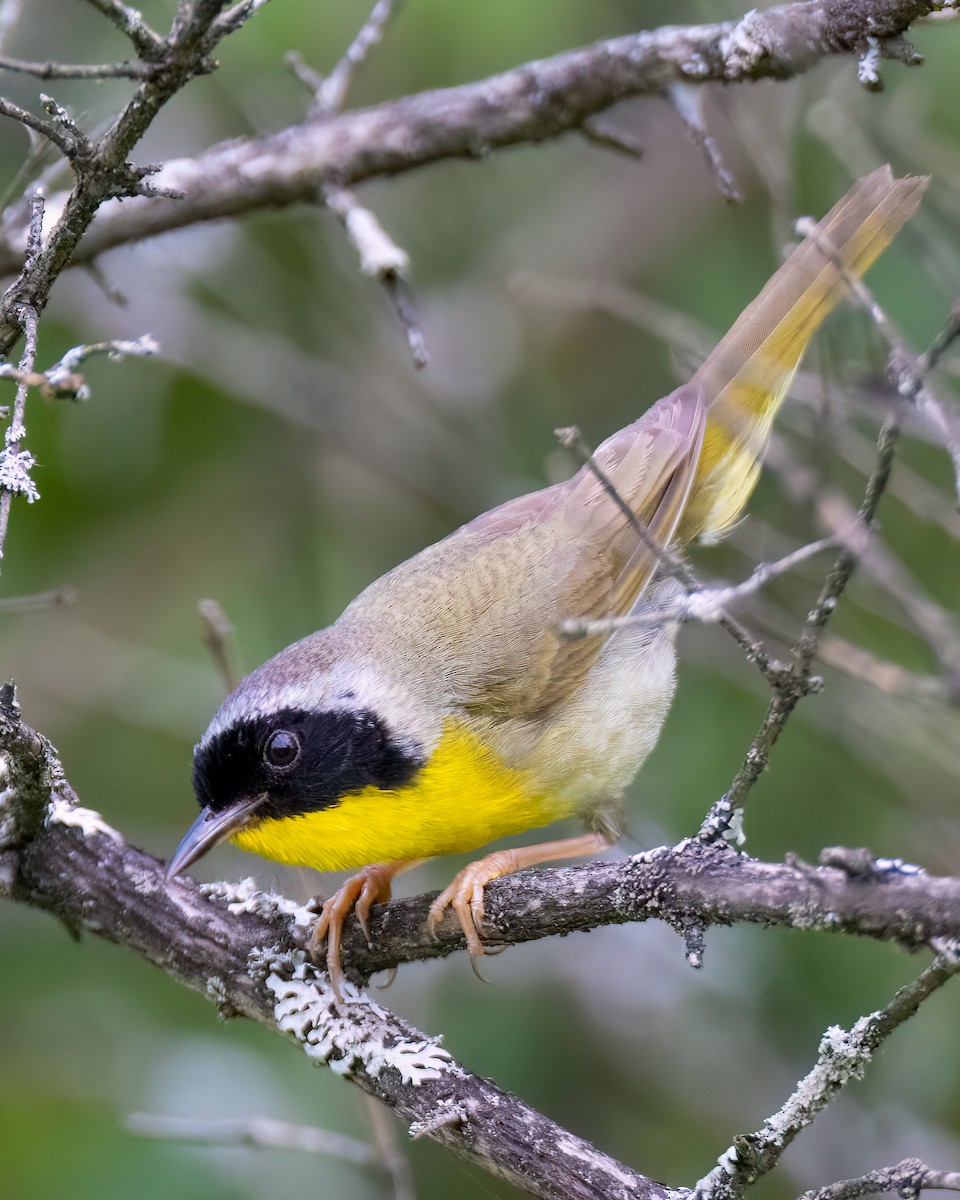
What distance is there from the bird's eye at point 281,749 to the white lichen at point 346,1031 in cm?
51

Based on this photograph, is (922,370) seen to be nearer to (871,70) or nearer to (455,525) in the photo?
(871,70)

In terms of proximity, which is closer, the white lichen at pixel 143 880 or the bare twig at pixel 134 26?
the bare twig at pixel 134 26

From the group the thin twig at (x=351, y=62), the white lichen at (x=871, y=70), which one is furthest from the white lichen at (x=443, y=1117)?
the thin twig at (x=351, y=62)

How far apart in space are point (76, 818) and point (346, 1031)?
797 mm

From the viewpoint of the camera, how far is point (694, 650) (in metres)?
4.70

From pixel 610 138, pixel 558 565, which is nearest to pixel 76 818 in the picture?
pixel 558 565

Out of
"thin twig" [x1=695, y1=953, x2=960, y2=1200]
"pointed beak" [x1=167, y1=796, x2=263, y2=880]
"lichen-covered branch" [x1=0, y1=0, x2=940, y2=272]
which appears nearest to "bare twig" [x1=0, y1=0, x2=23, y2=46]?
"lichen-covered branch" [x1=0, y1=0, x2=940, y2=272]

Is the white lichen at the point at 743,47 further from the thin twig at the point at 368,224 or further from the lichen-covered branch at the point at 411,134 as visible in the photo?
the thin twig at the point at 368,224

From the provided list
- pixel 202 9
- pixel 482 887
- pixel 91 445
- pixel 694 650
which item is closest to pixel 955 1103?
pixel 694 650

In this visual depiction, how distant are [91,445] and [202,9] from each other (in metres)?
3.67

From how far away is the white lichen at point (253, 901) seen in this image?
10.5 feet

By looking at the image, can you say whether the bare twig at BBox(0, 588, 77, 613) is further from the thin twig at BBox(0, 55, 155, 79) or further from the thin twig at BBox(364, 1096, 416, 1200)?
the thin twig at BBox(364, 1096, 416, 1200)

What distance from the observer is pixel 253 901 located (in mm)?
3232

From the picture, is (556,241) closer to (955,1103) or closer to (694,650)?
(694,650)
